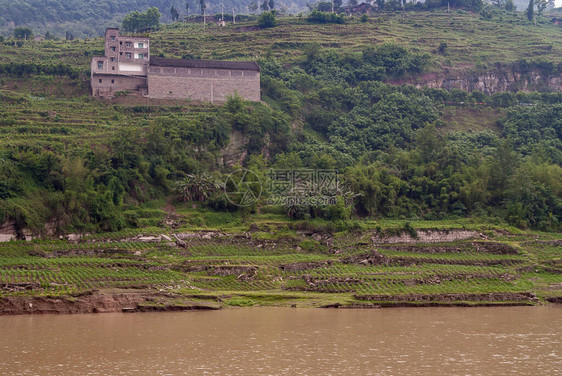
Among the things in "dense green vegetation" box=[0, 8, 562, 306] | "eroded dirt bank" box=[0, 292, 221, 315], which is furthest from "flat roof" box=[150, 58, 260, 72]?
"eroded dirt bank" box=[0, 292, 221, 315]

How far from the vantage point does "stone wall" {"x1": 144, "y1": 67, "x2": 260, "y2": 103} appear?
2881 inches

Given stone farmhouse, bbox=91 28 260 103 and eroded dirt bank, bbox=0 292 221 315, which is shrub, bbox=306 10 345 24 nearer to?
stone farmhouse, bbox=91 28 260 103

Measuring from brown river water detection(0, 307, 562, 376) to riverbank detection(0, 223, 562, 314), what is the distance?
A: 2465mm

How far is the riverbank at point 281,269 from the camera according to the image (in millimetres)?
40125

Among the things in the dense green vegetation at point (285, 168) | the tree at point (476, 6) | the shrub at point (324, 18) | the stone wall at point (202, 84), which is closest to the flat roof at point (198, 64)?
the stone wall at point (202, 84)

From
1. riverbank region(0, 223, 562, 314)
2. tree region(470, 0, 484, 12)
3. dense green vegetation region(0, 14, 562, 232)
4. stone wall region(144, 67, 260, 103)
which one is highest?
tree region(470, 0, 484, 12)

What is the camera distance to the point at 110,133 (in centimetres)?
6259

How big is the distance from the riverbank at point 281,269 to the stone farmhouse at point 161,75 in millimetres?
24701

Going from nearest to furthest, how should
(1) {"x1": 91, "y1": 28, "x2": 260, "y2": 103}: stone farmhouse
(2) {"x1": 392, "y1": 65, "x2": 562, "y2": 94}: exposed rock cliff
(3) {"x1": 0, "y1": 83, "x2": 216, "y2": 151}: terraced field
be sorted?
1. (3) {"x1": 0, "y1": 83, "x2": 216, "y2": 151}: terraced field
2. (1) {"x1": 91, "y1": 28, "x2": 260, "y2": 103}: stone farmhouse
3. (2) {"x1": 392, "y1": 65, "x2": 562, "y2": 94}: exposed rock cliff

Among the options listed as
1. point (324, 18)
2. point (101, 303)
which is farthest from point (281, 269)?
point (324, 18)

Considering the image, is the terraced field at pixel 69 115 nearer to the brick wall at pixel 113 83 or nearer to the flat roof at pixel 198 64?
Answer: the brick wall at pixel 113 83

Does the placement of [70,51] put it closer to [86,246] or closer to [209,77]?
[209,77]

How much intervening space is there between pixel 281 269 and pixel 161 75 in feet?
108

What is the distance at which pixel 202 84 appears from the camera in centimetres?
7494
